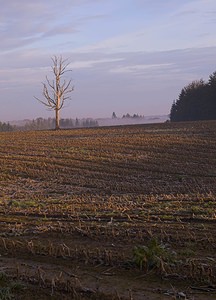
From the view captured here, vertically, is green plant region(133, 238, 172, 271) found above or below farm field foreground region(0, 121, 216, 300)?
above

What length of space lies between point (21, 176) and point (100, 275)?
14509 millimetres

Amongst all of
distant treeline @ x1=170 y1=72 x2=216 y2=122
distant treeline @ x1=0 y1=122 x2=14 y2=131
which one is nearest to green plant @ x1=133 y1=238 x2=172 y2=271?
distant treeline @ x1=170 y1=72 x2=216 y2=122

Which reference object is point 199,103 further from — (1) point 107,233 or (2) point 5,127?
(1) point 107,233

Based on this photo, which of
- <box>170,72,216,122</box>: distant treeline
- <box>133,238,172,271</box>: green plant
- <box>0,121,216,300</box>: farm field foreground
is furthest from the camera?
<box>170,72,216,122</box>: distant treeline

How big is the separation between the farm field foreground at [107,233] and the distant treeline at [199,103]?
4667 centimetres

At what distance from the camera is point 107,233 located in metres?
8.86

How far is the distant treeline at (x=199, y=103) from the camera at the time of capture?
66875 mm

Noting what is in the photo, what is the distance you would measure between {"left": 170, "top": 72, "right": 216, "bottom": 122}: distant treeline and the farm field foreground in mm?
46667

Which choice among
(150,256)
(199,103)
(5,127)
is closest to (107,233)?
(150,256)

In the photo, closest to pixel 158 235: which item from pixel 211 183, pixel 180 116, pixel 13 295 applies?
pixel 13 295

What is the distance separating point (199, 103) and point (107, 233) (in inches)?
2497

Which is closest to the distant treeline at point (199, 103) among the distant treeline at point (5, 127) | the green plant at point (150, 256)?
the distant treeline at point (5, 127)

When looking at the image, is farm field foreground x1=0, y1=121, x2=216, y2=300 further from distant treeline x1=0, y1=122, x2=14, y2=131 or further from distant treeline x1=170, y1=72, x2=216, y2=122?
distant treeline x1=0, y1=122, x2=14, y2=131

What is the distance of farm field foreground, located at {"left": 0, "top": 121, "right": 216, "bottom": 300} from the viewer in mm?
6160
